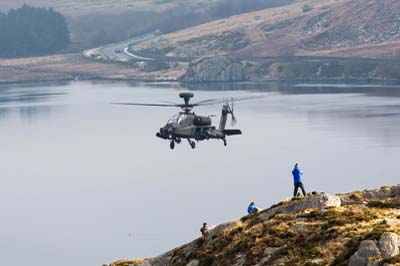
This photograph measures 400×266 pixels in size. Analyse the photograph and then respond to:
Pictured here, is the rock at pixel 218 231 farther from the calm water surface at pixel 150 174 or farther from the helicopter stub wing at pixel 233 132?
the calm water surface at pixel 150 174

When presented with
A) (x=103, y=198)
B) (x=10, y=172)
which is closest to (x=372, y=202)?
(x=103, y=198)

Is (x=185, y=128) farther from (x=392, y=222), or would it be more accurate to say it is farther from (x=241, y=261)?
(x=392, y=222)

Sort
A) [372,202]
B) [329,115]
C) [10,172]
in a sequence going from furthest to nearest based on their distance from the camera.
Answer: [329,115] → [10,172] → [372,202]

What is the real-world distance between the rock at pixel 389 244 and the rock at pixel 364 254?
164mm

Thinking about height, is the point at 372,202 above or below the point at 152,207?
above

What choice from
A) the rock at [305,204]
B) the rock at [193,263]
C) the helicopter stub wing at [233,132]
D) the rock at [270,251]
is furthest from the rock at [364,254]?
the helicopter stub wing at [233,132]

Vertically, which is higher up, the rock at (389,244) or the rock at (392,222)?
the rock at (389,244)

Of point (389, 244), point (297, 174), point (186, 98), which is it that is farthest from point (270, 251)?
point (186, 98)

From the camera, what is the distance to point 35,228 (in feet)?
309

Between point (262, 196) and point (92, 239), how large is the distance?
22640mm

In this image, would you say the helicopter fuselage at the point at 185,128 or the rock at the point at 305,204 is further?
the helicopter fuselage at the point at 185,128

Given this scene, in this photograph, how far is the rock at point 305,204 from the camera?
3138 centimetres

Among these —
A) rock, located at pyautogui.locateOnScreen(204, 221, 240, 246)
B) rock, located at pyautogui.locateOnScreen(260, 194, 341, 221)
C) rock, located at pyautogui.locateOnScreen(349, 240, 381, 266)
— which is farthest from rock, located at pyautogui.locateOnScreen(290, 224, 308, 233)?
rock, located at pyautogui.locateOnScreen(349, 240, 381, 266)

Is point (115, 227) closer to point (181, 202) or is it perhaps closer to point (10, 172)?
point (181, 202)
